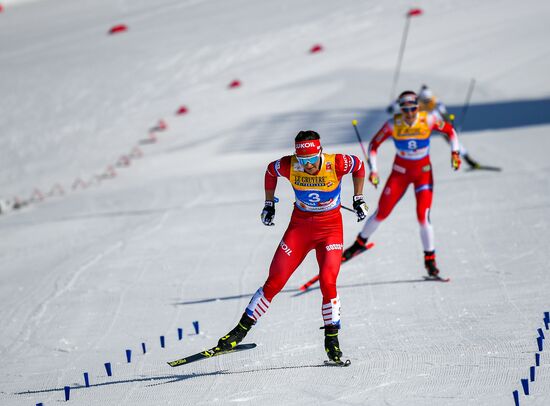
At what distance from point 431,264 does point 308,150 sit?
3234 millimetres

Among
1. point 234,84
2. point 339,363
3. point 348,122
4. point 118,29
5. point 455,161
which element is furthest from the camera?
point 118,29

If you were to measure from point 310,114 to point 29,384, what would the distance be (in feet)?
48.3

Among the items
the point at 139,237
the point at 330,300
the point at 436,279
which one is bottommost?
the point at 330,300

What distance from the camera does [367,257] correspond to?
12297 millimetres

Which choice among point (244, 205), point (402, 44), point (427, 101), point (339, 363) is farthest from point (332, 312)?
point (402, 44)

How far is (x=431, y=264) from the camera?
11062 mm

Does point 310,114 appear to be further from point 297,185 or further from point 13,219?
point 297,185

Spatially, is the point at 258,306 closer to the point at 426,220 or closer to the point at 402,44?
the point at 426,220

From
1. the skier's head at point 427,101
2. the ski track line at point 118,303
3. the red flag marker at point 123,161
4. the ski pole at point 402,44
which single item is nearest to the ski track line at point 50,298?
the ski track line at point 118,303

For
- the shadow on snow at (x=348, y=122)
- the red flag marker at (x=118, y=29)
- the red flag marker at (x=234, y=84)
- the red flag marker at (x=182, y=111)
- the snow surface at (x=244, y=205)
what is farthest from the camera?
the red flag marker at (x=118, y=29)

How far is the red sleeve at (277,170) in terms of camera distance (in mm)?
8875

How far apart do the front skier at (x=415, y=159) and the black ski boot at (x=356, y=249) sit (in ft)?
1.64

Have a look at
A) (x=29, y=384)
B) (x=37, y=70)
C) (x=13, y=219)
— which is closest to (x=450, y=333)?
(x=29, y=384)

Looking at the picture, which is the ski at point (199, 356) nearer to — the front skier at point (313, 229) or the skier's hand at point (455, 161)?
the front skier at point (313, 229)
